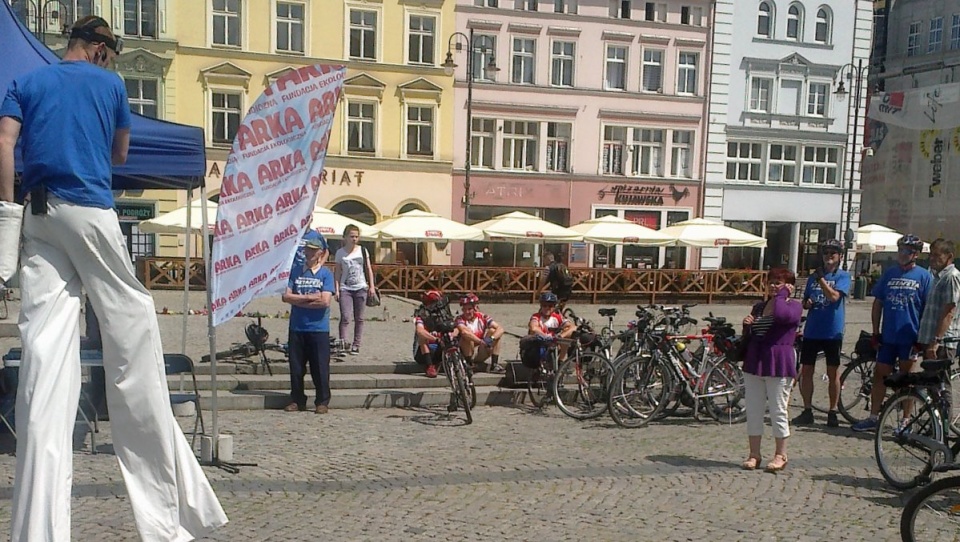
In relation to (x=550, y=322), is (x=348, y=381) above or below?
below

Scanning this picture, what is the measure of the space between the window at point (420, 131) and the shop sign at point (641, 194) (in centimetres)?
723

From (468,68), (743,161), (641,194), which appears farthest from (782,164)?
(468,68)

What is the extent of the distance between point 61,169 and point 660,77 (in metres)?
35.1

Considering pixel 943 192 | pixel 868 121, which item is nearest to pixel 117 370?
pixel 868 121

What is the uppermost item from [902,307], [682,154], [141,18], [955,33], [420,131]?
[955,33]

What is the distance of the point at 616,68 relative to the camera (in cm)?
3603

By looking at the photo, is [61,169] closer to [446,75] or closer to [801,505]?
[801,505]

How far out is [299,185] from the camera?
20.8 ft

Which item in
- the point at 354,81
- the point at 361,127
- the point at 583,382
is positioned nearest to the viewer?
the point at 583,382

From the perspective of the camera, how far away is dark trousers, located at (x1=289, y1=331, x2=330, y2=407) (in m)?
8.60

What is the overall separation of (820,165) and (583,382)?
32776 millimetres

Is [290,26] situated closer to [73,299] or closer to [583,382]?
[583,382]

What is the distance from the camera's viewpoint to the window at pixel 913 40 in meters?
46.8

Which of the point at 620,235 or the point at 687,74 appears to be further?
the point at 687,74
